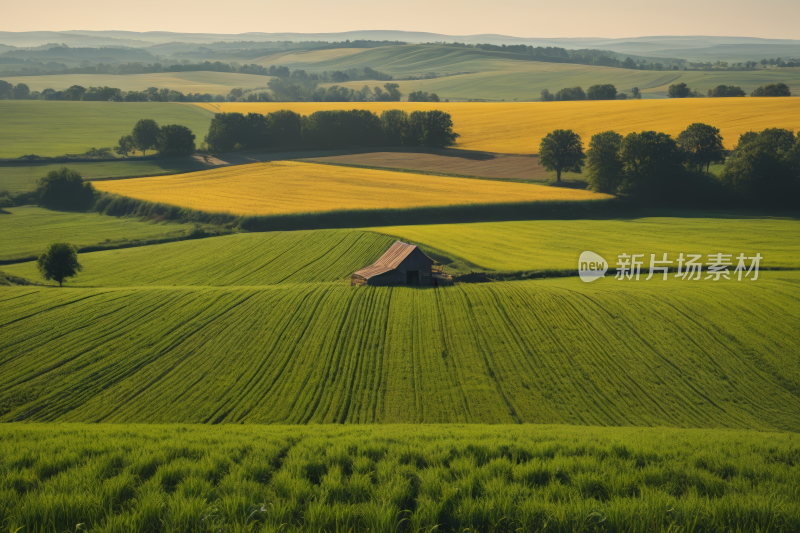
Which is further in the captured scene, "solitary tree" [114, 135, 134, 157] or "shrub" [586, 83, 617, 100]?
"shrub" [586, 83, 617, 100]

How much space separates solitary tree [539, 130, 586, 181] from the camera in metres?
83.4

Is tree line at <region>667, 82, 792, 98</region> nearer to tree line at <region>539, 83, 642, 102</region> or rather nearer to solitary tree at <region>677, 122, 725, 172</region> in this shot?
tree line at <region>539, 83, 642, 102</region>

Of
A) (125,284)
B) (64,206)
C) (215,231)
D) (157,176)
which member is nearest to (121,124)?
(157,176)

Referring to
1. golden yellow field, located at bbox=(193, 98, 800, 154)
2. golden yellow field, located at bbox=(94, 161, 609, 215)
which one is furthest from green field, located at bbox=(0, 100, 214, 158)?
golden yellow field, located at bbox=(193, 98, 800, 154)

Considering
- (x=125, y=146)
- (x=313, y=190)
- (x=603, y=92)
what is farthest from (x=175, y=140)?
(x=603, y=92)

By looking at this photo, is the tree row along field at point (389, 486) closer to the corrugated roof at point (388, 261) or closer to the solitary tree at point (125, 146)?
the corrugated roof at point (388, 261)

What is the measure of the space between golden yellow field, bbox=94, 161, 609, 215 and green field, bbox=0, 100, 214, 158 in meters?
32.5

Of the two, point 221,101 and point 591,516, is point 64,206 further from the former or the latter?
point 221,101

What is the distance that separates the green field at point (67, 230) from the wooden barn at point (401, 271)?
30444mm

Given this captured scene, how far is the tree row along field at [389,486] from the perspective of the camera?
20.3 feet

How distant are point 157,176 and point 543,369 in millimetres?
84360

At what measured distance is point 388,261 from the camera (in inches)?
1657

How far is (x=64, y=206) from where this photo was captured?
77.1 m

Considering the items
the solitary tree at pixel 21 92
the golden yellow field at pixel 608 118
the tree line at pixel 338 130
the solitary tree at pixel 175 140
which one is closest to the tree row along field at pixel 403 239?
the golden yellow field at pixel 608 118
